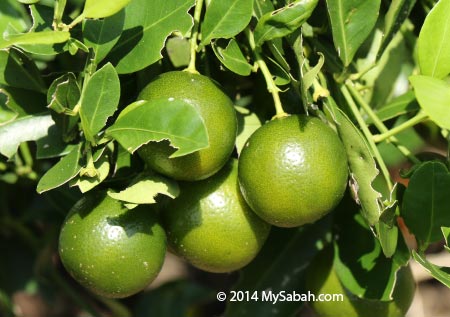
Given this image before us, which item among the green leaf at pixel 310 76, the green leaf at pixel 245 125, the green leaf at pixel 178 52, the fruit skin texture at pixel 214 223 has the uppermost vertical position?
the green leaf at pixel 310 76

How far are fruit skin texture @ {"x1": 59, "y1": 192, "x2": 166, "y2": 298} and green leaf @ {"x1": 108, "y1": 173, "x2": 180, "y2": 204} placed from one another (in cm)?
5

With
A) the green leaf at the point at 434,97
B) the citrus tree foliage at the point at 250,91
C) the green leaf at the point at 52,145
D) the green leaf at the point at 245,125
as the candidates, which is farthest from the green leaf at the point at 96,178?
the green leaf at the point at 434,97

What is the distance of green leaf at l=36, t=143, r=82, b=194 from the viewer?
2.90 feet

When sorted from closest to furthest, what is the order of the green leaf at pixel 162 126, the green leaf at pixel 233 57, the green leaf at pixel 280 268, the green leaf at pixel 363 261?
the green leaf at pixel 162 126 < the green leaf at pixel 233 57 < the green leaf at pixel 363 261 < the green leaf at pixel 280 268

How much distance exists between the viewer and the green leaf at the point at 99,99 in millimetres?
886

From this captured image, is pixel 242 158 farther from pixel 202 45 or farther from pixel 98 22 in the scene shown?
pixel 98 22

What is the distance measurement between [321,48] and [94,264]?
0.47 metres

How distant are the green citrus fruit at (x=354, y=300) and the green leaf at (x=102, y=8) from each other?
577 millimetres

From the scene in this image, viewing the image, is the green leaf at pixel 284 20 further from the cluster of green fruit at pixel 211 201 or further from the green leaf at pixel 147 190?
the green leaf at pixel 147 190

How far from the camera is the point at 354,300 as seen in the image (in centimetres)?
115

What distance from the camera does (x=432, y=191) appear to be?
3.17 ft

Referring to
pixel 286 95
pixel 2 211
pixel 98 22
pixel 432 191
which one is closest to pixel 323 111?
pixel 286 95

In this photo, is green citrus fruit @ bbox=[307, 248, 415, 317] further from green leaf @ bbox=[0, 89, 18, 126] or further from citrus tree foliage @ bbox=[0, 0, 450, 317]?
green leaf @ bbox=[0, 89, 18, 126]

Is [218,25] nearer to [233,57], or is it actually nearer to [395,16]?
[233,57]
